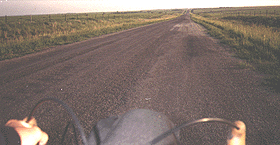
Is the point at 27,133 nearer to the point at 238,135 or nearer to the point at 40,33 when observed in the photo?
the point at 238,135

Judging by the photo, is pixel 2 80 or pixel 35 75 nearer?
pixel 2 80

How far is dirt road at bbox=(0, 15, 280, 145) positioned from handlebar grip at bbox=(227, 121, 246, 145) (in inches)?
53.0

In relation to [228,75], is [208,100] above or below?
below

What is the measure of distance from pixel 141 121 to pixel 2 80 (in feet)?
15.2

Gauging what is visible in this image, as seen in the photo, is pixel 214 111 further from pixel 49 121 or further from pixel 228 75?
pixel 49 121

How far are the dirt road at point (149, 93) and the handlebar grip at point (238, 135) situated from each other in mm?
1347

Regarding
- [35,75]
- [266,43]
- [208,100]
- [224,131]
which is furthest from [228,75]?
[35,75]

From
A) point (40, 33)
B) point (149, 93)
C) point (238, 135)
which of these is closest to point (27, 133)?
point (238, 135)

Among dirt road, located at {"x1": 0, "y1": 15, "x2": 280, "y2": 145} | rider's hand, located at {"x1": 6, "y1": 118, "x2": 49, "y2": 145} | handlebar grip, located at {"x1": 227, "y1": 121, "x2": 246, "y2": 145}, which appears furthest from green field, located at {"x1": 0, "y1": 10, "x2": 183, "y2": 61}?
handlebar grip, located at {"x1": 227, "y1": 121, "x2": 246, "y2": 145}

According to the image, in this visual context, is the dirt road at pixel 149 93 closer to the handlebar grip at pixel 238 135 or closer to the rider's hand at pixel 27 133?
the handlebar grip at pixel 238 135

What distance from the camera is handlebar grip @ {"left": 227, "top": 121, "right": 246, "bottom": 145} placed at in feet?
2.19

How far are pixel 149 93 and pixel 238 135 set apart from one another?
262cm

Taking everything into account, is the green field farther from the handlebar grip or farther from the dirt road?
the handlebar grip

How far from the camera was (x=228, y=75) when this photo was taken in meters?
4.18
